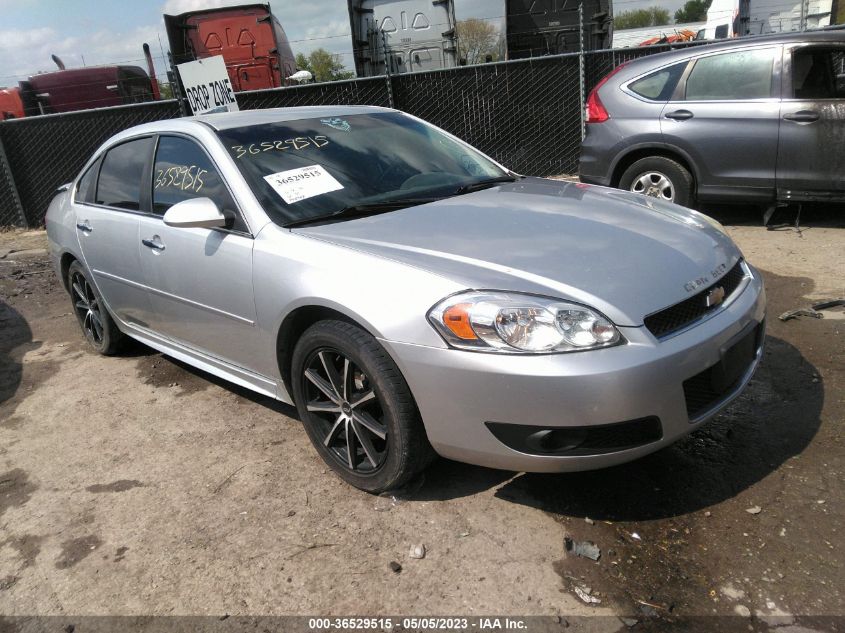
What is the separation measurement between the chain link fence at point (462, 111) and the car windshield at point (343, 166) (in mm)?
6305

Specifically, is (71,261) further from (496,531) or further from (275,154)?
(496,531)

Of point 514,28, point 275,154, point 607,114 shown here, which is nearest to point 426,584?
point 275,154

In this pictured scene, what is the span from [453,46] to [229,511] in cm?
1108

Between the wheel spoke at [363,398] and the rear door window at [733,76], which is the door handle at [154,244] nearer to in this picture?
the wheel spoke at [363,398]

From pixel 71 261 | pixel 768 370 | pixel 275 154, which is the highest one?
pixel 275 154

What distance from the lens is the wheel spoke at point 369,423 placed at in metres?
2.64

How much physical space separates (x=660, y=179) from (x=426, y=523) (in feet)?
16.5

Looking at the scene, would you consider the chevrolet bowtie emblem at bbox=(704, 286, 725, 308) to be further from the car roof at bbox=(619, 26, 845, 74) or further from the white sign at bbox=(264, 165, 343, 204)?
the car roof at bbox=(619, 26, 845, 74)

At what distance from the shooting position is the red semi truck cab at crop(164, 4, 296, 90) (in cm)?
1213

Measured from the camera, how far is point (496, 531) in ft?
8.32

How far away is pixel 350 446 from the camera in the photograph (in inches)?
111

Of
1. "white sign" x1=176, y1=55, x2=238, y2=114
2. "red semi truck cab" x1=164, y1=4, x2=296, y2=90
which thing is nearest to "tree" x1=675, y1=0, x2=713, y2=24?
"red semi truck cab" x1=164, y1=4, x2=296, y2=90

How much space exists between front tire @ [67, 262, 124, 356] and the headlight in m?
3.15

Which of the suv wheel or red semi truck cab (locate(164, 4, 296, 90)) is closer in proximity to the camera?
the suv wheel
